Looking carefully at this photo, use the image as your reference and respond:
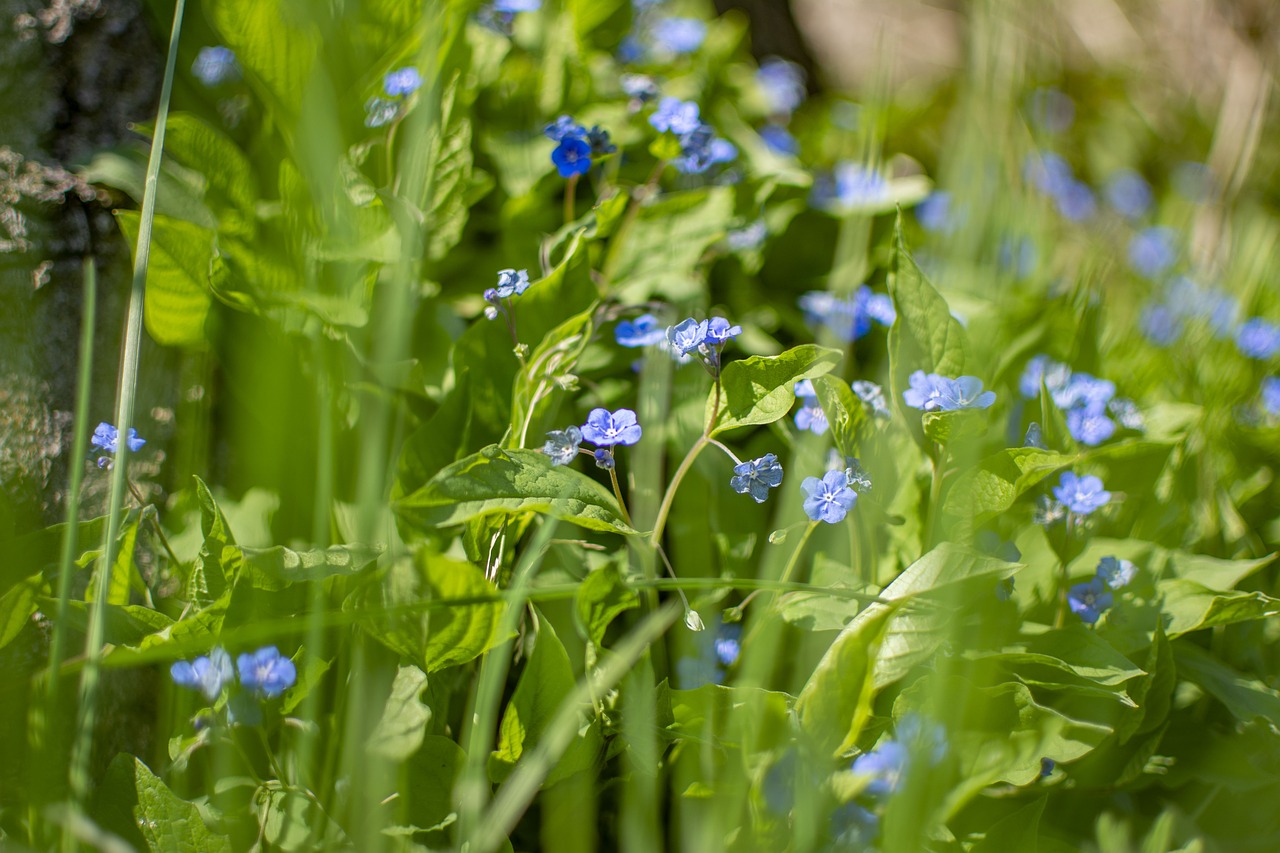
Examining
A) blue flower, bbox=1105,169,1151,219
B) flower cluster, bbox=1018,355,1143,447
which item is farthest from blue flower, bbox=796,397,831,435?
blue flower, bbox=1105,169,1151,219

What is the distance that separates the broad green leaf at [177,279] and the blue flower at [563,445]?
63 centimetres

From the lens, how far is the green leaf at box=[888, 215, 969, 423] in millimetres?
1415

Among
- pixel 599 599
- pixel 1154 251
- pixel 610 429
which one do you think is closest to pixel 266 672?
pixel 599 599

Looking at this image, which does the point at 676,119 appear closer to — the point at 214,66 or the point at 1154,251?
the point at 214,66

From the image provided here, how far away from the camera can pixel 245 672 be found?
3.59 feet

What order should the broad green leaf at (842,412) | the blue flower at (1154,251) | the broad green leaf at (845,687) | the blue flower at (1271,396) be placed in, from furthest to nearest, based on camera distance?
the blue flower at (1154,251) < the blue flower at (1271,396) < the broad green leaf at (842,412) < the broad green leaf at (845,687)

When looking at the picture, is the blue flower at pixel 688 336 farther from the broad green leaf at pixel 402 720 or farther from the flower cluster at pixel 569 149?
the broad green leaf at pixel 402 720

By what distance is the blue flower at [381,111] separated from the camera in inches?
64.3

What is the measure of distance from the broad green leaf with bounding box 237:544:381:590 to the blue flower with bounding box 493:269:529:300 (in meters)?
0.41

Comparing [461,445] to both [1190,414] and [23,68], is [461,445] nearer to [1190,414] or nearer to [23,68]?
[23,68]

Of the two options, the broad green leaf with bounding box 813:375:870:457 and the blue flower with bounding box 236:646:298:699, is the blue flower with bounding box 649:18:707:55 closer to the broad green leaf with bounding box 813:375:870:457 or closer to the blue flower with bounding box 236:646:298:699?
the broad green leaf with bounding box 813:375:870:457

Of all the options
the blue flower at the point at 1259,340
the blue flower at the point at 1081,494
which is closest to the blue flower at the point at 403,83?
the blue flower at the point at 1081,494

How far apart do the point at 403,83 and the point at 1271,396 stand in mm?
1911

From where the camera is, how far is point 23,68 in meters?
1.63
